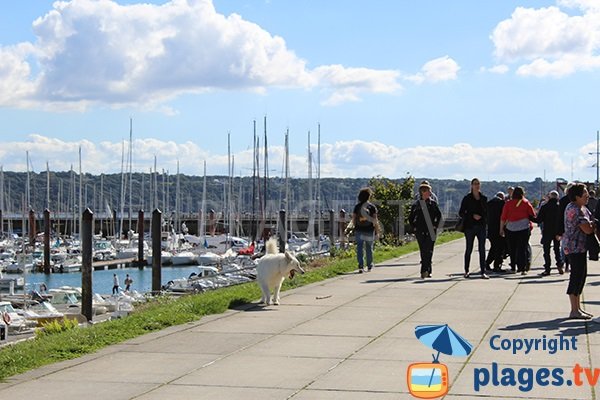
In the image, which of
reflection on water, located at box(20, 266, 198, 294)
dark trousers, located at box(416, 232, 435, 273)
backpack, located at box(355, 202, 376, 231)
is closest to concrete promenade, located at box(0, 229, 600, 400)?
dark trousers, located at box(416, 232, 435, 273)

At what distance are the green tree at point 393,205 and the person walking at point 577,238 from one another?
24.6m

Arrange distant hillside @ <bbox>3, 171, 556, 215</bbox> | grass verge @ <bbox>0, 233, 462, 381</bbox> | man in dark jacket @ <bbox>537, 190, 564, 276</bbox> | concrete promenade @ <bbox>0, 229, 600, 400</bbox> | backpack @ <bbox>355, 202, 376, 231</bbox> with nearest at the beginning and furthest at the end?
concrete promenade @ <bbox>0, 229, 600, 400</bbox>, grass verge @ <bbox>0, 233, 462, 381</bbox>, man in dark jacket @ <bbox>537, 190, 564, 276</bbox>, backpack @ <bbox>355, 202, 376, 231</bbox>, distant hillside @ <bbox>3, 171, 556, 215</bbox>

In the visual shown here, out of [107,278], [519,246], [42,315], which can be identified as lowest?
[107,278]

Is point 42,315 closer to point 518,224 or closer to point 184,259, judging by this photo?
point 518,224

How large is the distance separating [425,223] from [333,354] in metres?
10.2

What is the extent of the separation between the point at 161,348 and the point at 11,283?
170 feet

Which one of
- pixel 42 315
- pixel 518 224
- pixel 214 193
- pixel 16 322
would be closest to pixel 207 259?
pixel 42 315

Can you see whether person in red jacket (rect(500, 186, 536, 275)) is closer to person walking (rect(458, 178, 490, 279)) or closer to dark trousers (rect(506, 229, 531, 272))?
dark trousers (rect(506, 229, 531, 272))

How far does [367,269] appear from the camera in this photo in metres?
23.4

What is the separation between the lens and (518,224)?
2145 cm

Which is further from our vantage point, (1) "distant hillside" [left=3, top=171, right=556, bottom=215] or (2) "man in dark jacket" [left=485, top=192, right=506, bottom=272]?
(1) "distant hillside" [left=3, top=171, right=556, bottom=215]

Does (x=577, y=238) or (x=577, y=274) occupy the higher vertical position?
(x=577, y=238)

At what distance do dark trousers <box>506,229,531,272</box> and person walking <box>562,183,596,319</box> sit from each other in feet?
25.7

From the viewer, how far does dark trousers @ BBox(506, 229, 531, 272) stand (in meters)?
21.7
